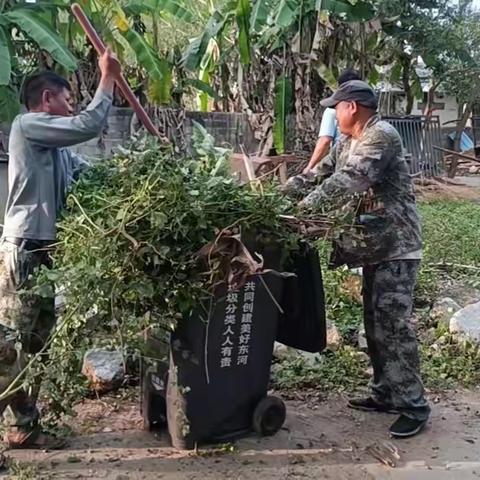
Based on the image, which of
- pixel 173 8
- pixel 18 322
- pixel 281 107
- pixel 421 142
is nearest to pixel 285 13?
pixel 281 107

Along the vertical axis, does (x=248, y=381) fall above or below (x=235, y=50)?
below

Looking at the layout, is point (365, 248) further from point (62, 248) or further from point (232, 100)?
point (232, 100)

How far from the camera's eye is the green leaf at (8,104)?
708cm

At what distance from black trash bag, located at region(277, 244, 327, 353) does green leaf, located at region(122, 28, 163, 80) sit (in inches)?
226

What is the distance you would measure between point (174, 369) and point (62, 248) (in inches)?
30.8

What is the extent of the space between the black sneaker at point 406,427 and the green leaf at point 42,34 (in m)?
4.54

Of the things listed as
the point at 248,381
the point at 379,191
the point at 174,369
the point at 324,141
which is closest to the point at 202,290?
the point at 174,369

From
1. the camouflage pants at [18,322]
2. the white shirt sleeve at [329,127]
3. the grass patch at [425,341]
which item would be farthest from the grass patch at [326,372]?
the white shirt sleeve at [329,127]

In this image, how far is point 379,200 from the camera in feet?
12.6

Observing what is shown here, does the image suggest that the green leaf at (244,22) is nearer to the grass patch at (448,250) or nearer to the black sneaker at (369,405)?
the grass patch at (448,250)

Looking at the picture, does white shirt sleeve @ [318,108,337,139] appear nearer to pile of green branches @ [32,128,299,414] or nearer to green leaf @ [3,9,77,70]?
green leaf @ [3,9,77,70]

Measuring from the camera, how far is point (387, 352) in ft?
13.0

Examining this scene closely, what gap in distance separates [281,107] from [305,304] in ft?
21.0

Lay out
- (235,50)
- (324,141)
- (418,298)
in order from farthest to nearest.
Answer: (235,50) < (324,141) < (418,298)
